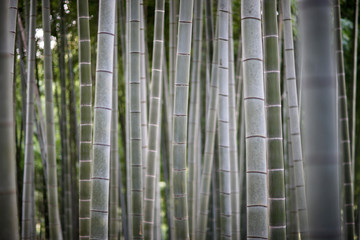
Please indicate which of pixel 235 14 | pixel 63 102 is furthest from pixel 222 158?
pixel 235 14

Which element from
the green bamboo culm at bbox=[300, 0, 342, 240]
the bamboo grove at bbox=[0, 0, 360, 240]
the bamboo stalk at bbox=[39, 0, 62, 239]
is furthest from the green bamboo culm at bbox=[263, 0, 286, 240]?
the bamboo stalk at bbox=[39, 0, 62, 239]

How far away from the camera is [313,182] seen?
1133 mm

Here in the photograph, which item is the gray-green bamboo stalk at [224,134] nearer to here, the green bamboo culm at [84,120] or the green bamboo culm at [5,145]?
the green bamboo culm at [84,120]

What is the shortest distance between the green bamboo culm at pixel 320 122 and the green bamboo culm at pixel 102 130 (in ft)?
3.95

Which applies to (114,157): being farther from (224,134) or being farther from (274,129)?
(274,129)

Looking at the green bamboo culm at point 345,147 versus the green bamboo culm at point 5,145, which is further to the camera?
the green bamboo culm at point 345,147

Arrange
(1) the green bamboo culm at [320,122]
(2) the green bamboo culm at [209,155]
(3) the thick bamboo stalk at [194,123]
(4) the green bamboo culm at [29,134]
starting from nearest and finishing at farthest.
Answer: (1) the green bamboo culm at [320,122]
(4) the green bamboo culm at [29,134]
(2) the green bamboo culm at [209,155]
(3) the thick bamboo stalk at [194,123]

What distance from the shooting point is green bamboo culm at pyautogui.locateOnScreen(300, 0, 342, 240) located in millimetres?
1104

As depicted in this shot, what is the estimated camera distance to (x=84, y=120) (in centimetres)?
232

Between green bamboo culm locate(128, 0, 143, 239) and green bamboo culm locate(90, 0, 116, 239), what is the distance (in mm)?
480

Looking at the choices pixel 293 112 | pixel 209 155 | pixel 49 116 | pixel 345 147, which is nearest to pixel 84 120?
pixel 49 116

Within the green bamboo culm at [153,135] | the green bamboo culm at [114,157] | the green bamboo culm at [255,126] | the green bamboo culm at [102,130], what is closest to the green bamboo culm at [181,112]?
the green bamboo culm at [153,135]

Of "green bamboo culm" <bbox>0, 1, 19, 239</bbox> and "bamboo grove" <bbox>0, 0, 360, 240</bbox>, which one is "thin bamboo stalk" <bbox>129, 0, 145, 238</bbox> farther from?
"green bamboo culm" <bbox>0, 1, 19, 239</bbox>

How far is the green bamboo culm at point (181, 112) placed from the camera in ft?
7.75
